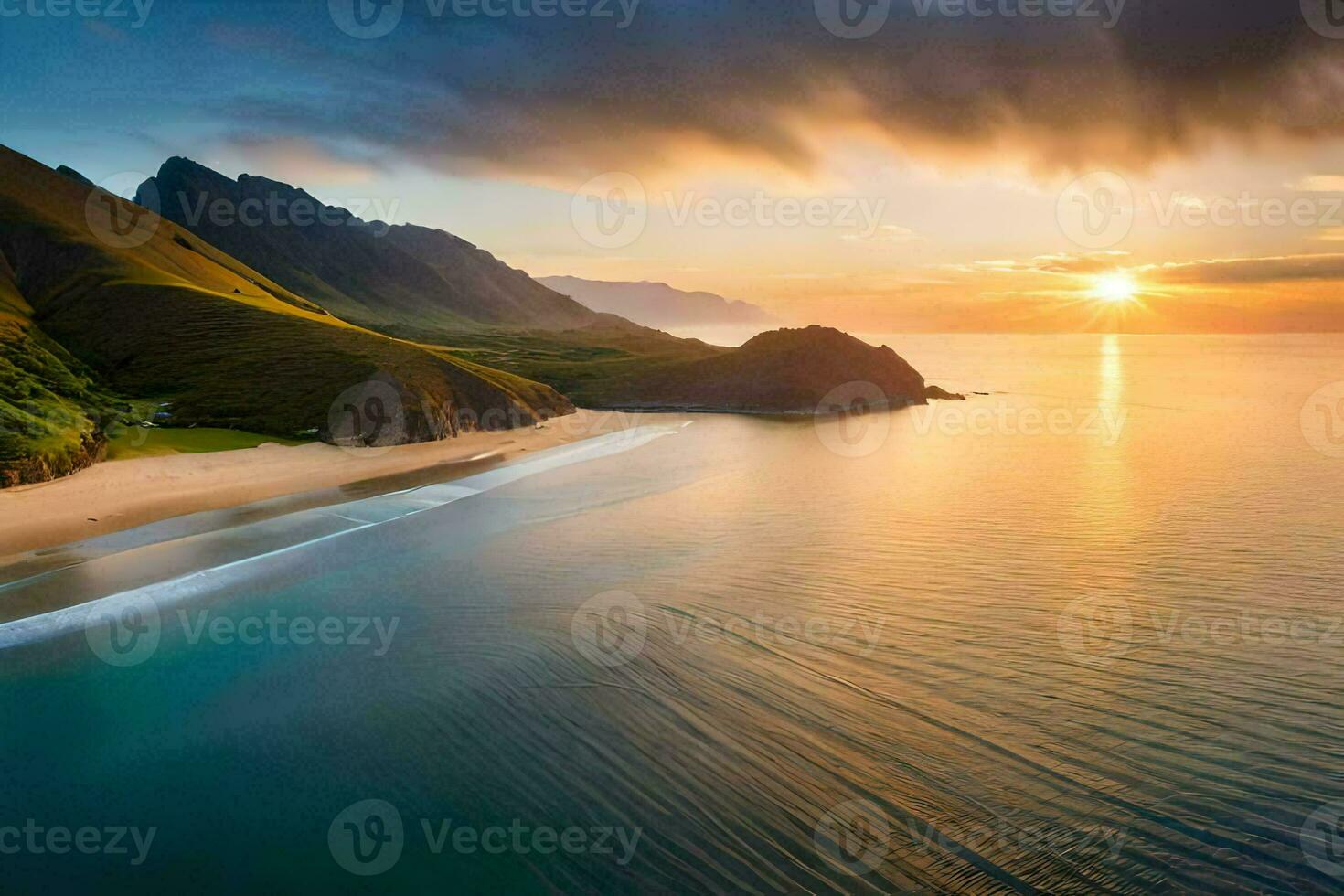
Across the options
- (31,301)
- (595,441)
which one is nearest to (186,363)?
(31,301)

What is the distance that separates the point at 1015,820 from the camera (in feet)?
40.6

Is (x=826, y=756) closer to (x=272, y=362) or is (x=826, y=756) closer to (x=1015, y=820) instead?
(x=1015, y=820)

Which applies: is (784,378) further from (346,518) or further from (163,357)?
(346,518)

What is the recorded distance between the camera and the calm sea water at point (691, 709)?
11.8m

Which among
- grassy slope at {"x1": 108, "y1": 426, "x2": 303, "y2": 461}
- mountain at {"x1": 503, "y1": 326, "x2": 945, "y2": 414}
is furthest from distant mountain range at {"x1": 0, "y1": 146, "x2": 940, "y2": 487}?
grassy slope at {"x1": 108, "y1": 426, "x2": 303, "y2": 461}

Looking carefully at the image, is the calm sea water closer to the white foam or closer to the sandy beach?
the white foam

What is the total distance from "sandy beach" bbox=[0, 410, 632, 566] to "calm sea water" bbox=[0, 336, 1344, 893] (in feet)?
17.3

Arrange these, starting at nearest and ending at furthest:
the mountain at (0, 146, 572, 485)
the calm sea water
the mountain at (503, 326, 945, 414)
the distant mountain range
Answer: the calm sea water < the distant mountain range < the mountain at (0, 146, 572, 485) < the mountain at (503, 326, 945, 414)

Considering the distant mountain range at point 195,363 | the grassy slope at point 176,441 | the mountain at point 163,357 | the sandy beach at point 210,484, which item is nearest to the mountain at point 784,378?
the distant mountain range at point 195,363

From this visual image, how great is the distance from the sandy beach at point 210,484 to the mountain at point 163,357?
8.15 ft

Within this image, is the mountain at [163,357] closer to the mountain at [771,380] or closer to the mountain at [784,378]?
the mountain at [771,380]

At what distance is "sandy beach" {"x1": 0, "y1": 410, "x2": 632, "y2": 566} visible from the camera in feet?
101

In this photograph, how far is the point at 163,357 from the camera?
64.6m

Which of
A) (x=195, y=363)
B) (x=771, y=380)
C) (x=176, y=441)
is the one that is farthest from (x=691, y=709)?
(x=771, y=380)
